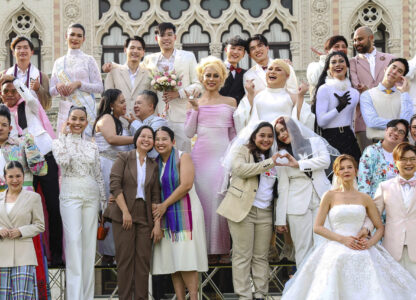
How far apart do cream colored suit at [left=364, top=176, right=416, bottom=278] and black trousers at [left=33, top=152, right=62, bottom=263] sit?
3526 millimetres

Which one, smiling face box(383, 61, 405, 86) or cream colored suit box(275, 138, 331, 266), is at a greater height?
smiling face box(383, 61, 405, 86)

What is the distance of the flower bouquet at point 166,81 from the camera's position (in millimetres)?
10250

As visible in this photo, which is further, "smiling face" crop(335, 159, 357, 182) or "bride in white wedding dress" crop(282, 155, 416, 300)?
"smiling face" crop(335, 159, 357, 182)

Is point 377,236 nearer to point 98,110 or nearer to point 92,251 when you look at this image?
point 92,251

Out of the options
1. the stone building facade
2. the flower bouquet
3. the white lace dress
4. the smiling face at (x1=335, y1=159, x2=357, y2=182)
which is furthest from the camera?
the stone building facade

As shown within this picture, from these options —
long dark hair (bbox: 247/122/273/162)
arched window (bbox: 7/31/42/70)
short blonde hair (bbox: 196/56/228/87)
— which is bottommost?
long dark hair (bbox: 247/122/273/162)

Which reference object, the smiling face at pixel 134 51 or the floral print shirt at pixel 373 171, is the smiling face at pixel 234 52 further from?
the floral print shirt at pixel 373 171

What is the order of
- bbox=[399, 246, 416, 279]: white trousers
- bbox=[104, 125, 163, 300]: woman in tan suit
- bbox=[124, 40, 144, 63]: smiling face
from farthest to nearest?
bbox=[124, 40, 144, 63]: smiling face → bbox=[104, 125, 163, 300]: woman in tan suit → bbox=[399, 246, 416, 279]: white trousers

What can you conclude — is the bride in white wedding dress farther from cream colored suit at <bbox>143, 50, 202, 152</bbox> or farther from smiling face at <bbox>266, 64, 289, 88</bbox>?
cream colored suit at <bbox>143, 50, 202, 152</bbox>

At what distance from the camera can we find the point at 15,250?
8.65 meters

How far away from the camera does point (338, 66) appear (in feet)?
33.0

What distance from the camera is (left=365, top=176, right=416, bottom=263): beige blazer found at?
8.37 meters

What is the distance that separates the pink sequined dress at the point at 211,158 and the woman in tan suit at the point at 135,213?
2.24 ft

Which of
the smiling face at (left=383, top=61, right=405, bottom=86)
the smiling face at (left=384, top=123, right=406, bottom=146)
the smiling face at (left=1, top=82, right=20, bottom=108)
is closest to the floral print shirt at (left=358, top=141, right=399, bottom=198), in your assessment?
Answer: the smiling face at (left=384, top=123, right=406, bottom=146)
